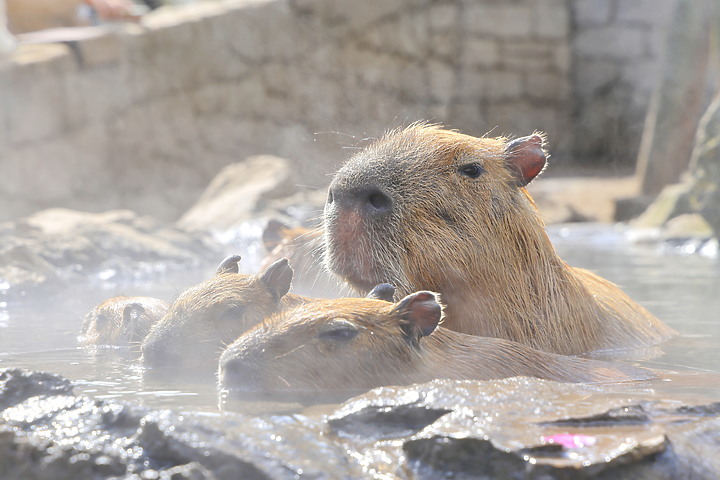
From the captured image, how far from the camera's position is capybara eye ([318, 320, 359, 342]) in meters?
2.95

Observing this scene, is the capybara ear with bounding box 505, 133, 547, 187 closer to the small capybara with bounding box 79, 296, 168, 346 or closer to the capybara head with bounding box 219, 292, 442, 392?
the capybara head with bounding box 219, 292, 442, 392

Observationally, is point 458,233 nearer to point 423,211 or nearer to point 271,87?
point 423,211

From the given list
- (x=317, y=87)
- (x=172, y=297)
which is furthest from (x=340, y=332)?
(x=317, y=87)

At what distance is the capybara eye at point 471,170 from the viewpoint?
338 centimetres

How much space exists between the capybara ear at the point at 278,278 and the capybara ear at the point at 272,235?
174cm

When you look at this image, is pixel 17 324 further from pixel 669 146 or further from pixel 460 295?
pixel 669 146

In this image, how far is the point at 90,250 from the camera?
24.2 ft

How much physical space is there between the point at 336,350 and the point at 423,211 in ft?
1.94

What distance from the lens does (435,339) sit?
10.2 feet

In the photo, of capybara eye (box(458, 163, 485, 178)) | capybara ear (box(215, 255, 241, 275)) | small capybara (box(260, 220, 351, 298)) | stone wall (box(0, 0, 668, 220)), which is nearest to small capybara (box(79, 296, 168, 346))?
capybara ear (box(215, 255, 241, 275))

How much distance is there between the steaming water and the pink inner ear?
619 millimetres

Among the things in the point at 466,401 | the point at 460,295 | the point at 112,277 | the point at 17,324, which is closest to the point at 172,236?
the point at 112,277

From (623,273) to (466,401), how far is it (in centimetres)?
484

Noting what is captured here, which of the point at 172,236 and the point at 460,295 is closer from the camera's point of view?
the point at 460,295
